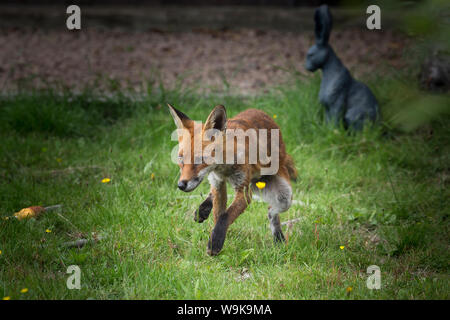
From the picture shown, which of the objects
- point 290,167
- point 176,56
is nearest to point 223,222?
point 290,167

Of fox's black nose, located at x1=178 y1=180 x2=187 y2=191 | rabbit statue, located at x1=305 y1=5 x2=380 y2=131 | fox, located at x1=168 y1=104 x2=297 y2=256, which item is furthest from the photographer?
rabbit statue, located at x1=305 y1=5 x2=380 y2=131

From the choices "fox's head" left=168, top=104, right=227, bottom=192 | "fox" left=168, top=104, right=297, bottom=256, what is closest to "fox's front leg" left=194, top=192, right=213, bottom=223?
"fox" left=168, top=104, right=297, bottom=256

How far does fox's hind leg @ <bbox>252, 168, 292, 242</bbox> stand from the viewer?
137 inches

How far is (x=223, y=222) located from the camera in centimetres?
322

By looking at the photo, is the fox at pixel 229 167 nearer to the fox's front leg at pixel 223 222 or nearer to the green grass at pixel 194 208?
the fox's front leg at pixel 223 222

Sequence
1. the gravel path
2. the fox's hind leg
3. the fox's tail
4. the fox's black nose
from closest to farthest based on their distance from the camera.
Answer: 1. the fox's black nose
2. the fox's hind leg
3. the fox's tail
4. the gravel path

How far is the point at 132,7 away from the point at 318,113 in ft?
19.0

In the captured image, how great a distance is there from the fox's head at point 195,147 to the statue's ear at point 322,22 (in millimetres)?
2661

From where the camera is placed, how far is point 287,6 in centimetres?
1026

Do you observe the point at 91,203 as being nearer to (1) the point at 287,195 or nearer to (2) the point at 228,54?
(1) the point at 287,195

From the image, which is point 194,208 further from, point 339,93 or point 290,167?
point 339,93

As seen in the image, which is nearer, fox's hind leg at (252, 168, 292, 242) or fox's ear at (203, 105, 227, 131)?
fox's ear at (203, 105, 227, 131)

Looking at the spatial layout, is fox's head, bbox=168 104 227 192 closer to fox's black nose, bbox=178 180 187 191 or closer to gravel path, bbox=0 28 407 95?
fox's black nose, bbox=178 180 187 191

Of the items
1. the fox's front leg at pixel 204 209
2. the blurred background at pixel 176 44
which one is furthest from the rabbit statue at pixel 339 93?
the fox's front leg at pixel 204 209
